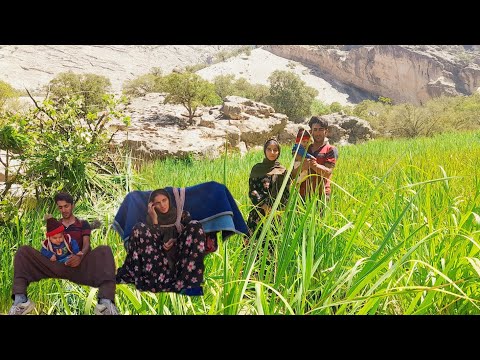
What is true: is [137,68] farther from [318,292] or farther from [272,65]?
[318,292]

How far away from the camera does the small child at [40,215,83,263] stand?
2.76 metres

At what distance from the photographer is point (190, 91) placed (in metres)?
3.79

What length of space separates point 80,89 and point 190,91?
76cm

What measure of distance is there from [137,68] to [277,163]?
1.39m

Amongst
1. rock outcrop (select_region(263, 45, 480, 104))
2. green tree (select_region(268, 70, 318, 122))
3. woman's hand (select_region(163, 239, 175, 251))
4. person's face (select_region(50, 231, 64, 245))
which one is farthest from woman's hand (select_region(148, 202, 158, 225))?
rock outcrop (select_region(263, 45, 480, 104))

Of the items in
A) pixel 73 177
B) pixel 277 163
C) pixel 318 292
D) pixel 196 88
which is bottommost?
pixel 318 292

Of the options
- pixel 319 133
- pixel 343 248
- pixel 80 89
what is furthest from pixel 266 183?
pixel 80 89

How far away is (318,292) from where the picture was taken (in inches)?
105

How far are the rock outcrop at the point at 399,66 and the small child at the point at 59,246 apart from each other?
1.72m

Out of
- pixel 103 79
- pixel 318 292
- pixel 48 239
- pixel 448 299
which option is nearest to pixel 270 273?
pixel 318 292

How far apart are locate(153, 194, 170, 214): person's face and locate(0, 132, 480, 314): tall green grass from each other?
0.35 metres

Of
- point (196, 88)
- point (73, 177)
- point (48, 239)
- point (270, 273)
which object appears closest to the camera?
point (270, 273)

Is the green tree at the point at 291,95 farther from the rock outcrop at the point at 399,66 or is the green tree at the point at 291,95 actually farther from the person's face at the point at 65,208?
the person's face at the point at 65,208

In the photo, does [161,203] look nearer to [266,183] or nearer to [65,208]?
[65,208]
